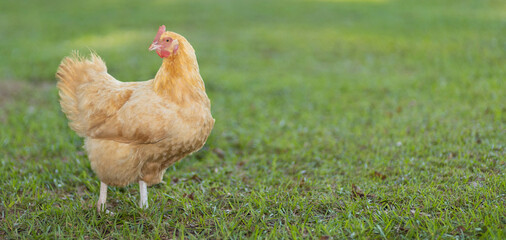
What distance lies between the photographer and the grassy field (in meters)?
3.80

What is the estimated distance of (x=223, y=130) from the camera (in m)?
6.68

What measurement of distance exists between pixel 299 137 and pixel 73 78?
10.3 feet

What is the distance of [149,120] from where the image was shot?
12.2ft

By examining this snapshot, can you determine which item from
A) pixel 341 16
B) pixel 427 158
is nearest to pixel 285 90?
pixel 427 158

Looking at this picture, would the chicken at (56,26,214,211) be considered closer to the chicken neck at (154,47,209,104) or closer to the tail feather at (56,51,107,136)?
the chicken neck at (154,47,209,104)

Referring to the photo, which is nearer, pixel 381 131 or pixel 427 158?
pixel 427 158

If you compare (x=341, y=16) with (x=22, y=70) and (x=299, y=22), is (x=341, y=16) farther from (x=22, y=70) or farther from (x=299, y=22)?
(x=22, y=70)

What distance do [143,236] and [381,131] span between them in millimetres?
3762

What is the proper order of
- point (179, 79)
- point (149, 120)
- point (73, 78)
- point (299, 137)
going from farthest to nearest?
1. point (299, 137)
2. point (73, 78)
3. point (179, 79)
4. point (149, 120)

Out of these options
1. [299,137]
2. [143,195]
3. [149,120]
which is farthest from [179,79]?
[299,137]

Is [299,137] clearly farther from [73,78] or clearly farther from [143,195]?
[73,78]

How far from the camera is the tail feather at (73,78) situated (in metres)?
4.30

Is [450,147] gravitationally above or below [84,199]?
above

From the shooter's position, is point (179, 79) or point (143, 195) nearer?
point (179, 79)
